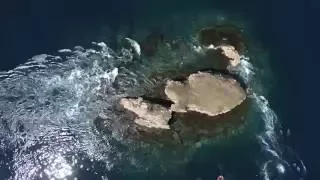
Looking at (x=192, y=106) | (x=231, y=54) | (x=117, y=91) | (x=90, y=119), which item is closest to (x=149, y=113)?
(x=192, y=106)

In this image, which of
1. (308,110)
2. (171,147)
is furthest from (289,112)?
(171,147)

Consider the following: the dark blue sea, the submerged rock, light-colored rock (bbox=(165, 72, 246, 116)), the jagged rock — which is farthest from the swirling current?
light-colored rock (bbox=(165, 72, 246, 116))

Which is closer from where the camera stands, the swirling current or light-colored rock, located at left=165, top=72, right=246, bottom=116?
the swirling current

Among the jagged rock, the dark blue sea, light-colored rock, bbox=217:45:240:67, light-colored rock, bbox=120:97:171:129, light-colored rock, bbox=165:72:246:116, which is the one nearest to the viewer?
the dark blue sea

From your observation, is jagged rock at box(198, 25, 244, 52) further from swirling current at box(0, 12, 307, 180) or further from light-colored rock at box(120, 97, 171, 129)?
light-colored rock at box(120, 97, 171, 129)

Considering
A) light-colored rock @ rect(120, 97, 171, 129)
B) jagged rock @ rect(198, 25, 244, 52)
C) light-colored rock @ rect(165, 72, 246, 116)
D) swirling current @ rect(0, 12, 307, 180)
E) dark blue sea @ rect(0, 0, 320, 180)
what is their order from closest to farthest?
swirling current @ rect(0, 12, 307, 180) → dark blue sea @ rect(0, 0, 320, 180) → light-colored rock @ rect(120, 97, 171, 129) → light-colored rock @ rect(165, 72, 246, 116) → jagged rock @ rect(198, 25, 244, 52)

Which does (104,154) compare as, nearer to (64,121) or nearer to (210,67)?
(64,121)
